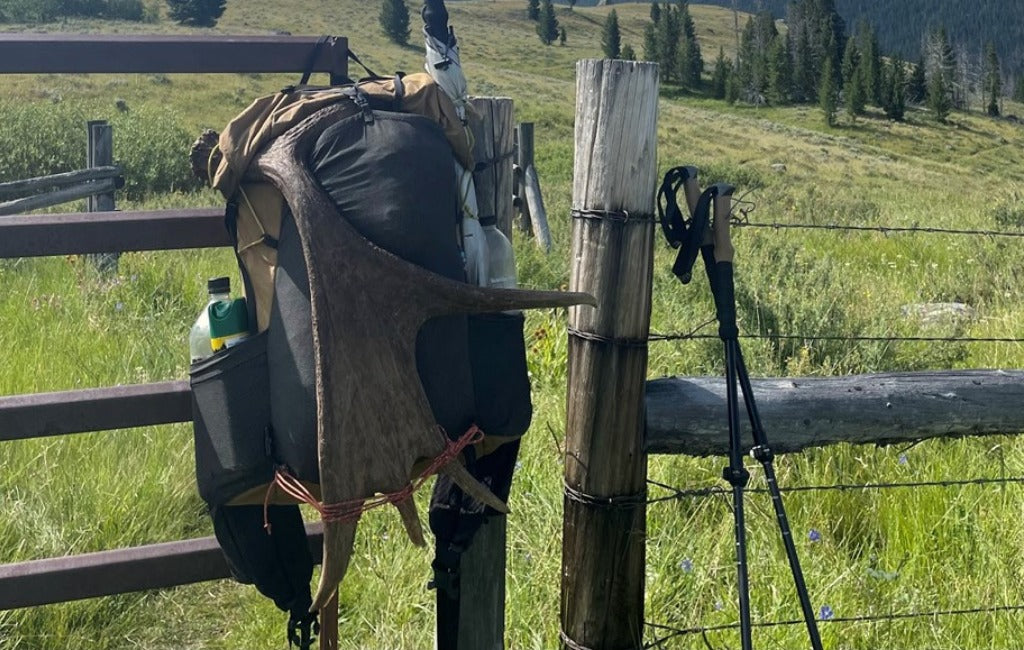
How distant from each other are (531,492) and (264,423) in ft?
5.22

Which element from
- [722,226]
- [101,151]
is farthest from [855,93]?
[722,226]

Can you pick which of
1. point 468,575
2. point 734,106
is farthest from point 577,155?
point 734,106

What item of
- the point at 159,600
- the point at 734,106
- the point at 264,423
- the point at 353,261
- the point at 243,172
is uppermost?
the point at 734,106

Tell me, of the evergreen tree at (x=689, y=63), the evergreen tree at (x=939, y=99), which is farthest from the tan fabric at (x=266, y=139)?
the evergreen tree at (x=689, y=63)

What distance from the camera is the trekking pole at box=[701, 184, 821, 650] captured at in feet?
6.29

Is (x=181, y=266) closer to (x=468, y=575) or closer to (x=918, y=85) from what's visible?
(x=468, y=575)

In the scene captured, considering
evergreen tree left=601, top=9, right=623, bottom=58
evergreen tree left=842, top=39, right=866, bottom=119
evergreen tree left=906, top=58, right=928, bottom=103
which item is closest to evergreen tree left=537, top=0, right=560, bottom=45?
evergreen tree left=601, top=9, right=623, bottom=58

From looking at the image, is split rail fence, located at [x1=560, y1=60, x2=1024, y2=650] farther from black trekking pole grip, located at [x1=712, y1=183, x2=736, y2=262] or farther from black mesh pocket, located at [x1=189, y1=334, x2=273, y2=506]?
black mesh pocket, located at [x1=189, y1=334, x2=273, y2=506]

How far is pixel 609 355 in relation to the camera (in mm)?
2088

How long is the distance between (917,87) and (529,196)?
88744mm

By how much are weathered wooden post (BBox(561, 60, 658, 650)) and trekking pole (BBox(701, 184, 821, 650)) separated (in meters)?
0.16

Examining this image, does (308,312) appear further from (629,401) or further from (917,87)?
(917,87)

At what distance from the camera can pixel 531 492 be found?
10.6ft

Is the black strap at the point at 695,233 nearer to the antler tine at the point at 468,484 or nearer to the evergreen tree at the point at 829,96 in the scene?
the antler tine at the point at 468,484
